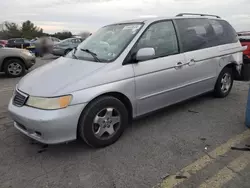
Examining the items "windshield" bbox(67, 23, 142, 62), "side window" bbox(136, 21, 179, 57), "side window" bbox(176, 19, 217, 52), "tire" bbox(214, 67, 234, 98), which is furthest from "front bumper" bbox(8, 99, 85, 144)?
"tire" bbox(214, 67, 234, 98)

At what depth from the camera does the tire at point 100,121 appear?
9.91 feet

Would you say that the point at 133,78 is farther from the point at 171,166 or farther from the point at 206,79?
the point at 206,79

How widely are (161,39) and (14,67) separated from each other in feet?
22.5

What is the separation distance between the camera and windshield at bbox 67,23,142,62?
11.6 ft

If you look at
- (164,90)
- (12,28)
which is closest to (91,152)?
(164,90)

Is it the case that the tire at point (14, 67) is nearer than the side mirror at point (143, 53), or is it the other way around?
the side mirror at point (143, 53)

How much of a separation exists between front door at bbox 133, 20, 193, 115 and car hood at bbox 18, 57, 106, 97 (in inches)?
25.9

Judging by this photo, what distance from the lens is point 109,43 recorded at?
3789 millimetres

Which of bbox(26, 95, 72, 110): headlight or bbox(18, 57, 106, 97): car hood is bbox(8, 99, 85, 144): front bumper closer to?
bbox(26, 95, 72, 110): headlight

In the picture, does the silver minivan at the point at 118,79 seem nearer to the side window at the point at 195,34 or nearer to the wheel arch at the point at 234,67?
the side window at the point at 195,34

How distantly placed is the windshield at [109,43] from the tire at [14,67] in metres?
5.78

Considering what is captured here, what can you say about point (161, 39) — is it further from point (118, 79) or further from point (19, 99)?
point (19, 99)

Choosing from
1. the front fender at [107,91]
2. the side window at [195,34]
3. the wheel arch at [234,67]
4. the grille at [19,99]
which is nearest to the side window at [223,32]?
the side window at [195,34]

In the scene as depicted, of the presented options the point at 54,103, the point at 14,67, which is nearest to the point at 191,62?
the point at 54,103
